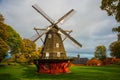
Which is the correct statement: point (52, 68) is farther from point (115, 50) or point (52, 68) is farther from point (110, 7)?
point (115, 50)

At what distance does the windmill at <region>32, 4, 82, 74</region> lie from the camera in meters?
41.9

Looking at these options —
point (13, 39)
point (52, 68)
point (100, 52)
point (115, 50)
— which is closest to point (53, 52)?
point (52, 68)

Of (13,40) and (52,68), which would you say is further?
(13,40)

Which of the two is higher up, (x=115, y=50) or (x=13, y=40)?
(x=13, y=40)

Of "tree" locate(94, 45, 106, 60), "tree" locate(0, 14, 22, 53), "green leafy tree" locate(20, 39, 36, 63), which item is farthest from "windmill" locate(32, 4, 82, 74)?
"tree" locate(94, 45, 106, 60)

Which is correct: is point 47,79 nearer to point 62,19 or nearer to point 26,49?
point 62,19

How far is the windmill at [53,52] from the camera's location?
41.9m

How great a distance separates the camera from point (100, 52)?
88438 mm

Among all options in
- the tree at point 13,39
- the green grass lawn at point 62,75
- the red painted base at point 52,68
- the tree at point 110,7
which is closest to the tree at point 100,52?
the tree at point 13,39

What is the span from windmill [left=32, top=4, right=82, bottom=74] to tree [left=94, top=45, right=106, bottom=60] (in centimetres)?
4495

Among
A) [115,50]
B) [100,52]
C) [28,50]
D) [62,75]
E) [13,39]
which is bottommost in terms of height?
[62,75]

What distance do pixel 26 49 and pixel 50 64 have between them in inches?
1130

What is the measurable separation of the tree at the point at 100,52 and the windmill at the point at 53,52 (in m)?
44.9

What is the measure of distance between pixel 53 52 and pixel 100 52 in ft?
160
